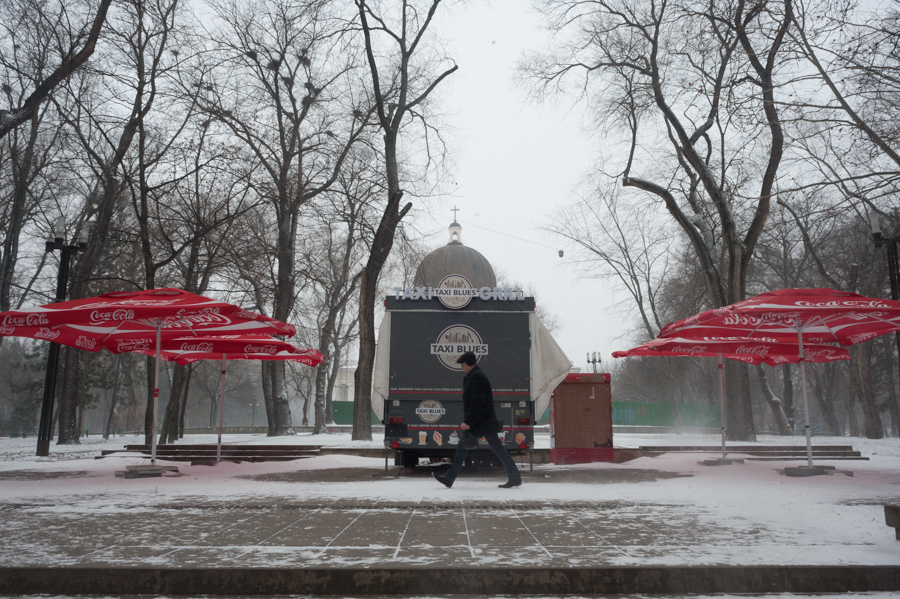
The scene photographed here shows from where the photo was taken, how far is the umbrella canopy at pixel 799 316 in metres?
10.2

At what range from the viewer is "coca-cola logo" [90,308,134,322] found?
10227 millimetres

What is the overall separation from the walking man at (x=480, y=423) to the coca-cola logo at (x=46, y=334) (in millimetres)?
7358

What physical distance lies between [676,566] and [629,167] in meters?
20.3

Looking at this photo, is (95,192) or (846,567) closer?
(846,567)

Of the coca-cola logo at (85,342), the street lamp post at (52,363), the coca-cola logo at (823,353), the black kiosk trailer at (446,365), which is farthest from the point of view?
the street lamp post at (52,363)

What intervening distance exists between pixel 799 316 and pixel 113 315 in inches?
442

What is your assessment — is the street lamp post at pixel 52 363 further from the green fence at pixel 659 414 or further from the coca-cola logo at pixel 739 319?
the green fence at pixel 659 414

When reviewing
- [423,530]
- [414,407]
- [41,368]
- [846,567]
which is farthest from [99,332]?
[41,368]

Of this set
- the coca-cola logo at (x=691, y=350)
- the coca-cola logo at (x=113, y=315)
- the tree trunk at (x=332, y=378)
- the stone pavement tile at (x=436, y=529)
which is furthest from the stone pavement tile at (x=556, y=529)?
the tree trunk at (x=332, y=378)

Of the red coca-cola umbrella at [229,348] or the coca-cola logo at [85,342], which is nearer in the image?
the coca-cola logo at [85,342]

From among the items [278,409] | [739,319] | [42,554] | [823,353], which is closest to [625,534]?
[42,554]

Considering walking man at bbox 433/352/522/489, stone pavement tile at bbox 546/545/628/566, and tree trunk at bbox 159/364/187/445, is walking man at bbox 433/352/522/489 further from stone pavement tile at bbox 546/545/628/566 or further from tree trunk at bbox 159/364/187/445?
tree trunk at bbox 159/364/187/445

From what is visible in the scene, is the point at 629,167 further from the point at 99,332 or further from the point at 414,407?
the point at 99,332

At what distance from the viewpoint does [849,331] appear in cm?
1277
